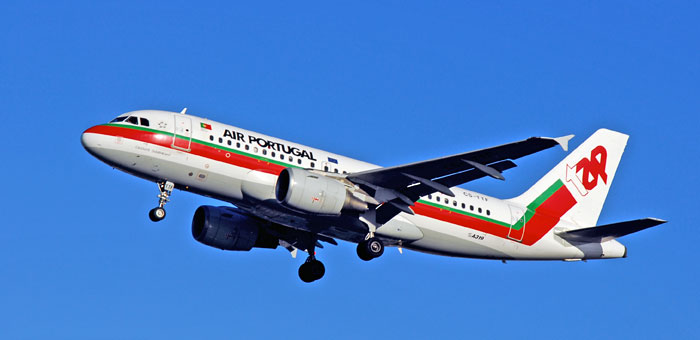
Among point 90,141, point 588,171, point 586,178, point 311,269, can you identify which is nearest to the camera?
point 90,141

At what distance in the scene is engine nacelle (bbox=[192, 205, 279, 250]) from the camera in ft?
151

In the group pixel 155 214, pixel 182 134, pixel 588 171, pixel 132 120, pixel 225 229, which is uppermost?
pixel 588 171

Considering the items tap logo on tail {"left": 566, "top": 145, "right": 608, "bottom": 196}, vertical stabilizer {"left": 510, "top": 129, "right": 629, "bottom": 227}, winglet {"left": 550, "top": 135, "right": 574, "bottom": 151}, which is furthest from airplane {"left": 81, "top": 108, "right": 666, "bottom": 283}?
tap logo on tail {"left": 566, "top": 145, "right": 608, "bottom": 196}

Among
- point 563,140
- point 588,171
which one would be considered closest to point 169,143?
point 563,140

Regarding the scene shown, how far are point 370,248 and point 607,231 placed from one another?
10.2 metres

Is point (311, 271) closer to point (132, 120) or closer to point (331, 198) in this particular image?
point (331, 198)

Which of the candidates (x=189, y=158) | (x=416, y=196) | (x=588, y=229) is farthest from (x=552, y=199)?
(x=189, y=158)

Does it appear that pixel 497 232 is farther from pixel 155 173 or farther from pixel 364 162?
pixel 155 173

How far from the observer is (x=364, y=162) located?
44312mm

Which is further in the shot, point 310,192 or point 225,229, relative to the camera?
point 225,229

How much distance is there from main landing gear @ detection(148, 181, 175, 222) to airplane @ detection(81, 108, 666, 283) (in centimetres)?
4

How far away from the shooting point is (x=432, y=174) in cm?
4097

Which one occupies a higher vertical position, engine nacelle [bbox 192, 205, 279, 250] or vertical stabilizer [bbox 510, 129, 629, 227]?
vertical stabilizer [bbox 510, 129, 629, 227]

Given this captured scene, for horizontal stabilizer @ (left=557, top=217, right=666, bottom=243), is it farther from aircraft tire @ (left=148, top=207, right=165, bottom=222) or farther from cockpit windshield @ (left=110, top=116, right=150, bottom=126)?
cockpit windshield @ (left=110, top=116, right=150, bottom=126)
